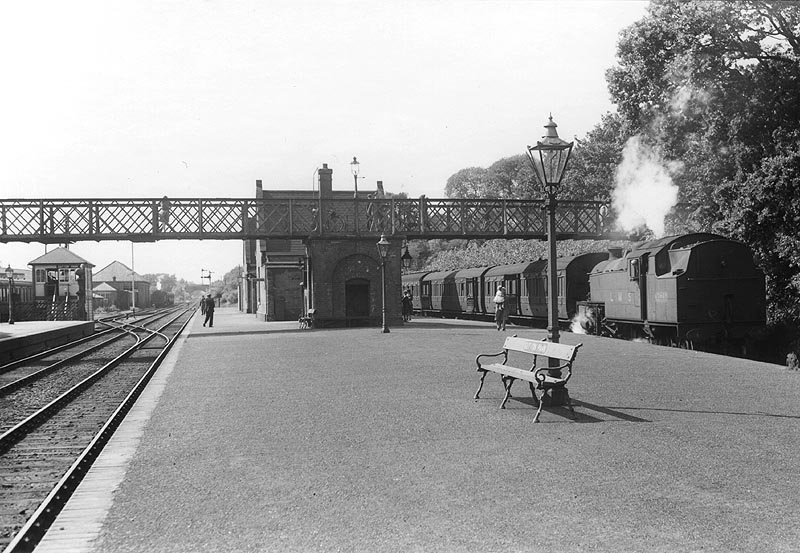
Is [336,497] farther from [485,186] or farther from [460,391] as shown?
[485,186]

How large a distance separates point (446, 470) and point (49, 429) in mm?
6397

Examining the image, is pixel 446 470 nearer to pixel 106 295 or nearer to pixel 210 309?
pixel 210 309

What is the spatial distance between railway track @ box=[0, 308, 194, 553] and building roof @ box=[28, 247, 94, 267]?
24.5 m

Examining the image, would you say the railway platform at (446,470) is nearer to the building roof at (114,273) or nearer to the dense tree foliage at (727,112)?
the dense tree foliage at (727,112)

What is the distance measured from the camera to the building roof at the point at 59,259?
44906 mm

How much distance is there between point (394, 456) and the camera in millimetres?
7562

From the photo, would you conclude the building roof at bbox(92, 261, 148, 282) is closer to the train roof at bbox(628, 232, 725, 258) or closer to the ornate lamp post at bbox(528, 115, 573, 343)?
the train roof at bbox(628, 232, 725, 258)

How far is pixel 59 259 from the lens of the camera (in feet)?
150

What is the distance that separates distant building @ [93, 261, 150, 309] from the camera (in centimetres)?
9978

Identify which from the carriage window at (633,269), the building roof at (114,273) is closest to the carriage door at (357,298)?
the carriage window at (633,269)

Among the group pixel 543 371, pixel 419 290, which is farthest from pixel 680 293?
pixel 419 290

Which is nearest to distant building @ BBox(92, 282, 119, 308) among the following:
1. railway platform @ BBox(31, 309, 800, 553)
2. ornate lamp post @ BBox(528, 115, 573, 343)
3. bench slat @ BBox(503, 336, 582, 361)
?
railway platform @ BBox(31, 309, 800, 553)

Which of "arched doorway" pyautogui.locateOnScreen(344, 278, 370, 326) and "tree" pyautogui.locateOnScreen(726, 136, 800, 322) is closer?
"tree" pyautogui.locateOnScreen(726, 136, 800, 322)

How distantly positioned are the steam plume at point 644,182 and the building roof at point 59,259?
31.3 m
